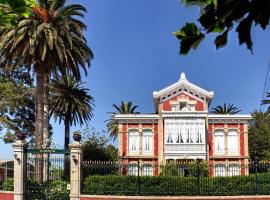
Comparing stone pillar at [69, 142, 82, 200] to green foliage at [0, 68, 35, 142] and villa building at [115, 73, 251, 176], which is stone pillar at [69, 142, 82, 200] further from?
villa building at [115, 73, 251, 176]

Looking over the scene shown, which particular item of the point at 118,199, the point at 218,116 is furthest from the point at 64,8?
the point at 218,116

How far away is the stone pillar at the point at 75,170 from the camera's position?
25766mm

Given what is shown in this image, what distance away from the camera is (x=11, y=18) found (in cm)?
535

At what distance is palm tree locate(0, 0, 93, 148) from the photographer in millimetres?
34844

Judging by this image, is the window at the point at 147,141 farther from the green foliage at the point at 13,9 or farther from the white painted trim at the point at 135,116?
the green foliage at the point at 13,9

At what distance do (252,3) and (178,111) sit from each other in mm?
51603

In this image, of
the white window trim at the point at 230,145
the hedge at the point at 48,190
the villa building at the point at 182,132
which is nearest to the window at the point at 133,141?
the villa building at the point at 182,132

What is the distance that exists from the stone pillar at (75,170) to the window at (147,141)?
2879cm

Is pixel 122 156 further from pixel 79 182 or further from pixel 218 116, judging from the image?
pixel 79 182

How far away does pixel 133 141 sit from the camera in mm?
54562

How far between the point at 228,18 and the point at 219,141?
174 feet

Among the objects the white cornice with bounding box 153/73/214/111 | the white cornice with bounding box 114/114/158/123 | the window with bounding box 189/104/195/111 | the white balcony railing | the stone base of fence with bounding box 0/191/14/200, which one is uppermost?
the white cornice with bounding box 153/73/214/111

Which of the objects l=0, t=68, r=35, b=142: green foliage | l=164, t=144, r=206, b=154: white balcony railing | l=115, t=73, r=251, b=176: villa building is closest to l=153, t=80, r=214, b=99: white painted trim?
l=115, t=73, r=251, b=176: villa building

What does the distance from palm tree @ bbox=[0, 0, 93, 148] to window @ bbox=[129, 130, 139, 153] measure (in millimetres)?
17718
